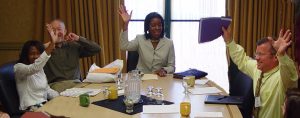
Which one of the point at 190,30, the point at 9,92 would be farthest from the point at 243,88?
the point at 190,30

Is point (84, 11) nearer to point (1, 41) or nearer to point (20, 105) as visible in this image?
point (1, 41)

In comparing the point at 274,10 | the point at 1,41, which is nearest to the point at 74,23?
the point at 1,41

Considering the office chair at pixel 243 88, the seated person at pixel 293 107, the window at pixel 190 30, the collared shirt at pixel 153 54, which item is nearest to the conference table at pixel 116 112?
the office chair at pixel 243 88

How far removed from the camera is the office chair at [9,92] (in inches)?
101

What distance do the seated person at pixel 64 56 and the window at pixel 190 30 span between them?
119 cm

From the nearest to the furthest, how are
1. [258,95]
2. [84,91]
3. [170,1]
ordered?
[258,95] < [84,91] < [170,1]

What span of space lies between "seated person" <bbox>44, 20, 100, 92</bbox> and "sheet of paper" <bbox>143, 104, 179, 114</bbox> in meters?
1.24

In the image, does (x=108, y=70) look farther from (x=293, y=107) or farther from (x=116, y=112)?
(x=293, y=107)

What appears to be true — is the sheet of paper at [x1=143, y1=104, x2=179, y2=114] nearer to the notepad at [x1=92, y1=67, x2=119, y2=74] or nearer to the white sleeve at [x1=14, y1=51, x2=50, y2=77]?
the notepad at [x1=92, y1=67, x2=119, y2=74]

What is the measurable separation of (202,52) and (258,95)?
2195 mm

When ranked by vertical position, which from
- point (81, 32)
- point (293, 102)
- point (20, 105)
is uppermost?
point (81, 32)

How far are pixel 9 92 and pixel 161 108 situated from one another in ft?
4.11

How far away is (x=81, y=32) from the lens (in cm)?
439

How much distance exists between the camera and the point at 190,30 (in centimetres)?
458
